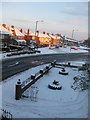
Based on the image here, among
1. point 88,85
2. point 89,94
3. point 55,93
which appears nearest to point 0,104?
point 55,93

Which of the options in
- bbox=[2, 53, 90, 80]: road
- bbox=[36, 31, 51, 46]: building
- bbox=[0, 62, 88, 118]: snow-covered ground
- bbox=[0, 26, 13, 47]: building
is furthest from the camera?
bbox=[36, 31, 51, 46]: building

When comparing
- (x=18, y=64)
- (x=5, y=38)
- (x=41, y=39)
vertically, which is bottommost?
(x=18, y=64)

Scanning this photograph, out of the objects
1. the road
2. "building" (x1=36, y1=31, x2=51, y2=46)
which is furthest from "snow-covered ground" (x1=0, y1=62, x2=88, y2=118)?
"building" (x1=36, y1=31, x2=51, y2=46)

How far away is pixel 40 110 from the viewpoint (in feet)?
33.2

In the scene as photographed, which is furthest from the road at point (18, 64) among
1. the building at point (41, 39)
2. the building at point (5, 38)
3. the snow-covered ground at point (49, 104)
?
the building at point (41, 39)

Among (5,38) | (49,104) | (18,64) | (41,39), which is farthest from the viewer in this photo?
(41,39)

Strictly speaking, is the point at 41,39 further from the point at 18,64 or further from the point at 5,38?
the point at 18,64

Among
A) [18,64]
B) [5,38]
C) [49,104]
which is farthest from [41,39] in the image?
[49,104]

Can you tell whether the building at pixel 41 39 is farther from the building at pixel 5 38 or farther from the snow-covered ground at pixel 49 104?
the snow-covered ground at pixel 49 104

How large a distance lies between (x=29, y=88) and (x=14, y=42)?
42.0 m

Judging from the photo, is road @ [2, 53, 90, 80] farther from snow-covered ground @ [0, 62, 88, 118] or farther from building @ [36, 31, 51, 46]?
building @ [36, 31, 51, 46]

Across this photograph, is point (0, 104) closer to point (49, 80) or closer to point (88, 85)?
point (49, 80)

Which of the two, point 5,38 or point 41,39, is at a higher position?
point 41,39

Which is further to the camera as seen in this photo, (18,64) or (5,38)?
(5,38)
